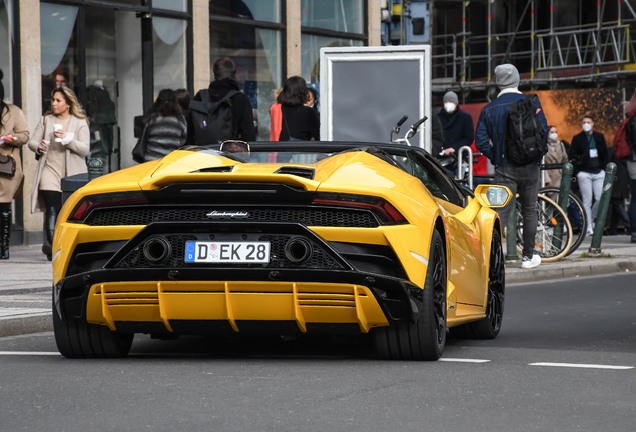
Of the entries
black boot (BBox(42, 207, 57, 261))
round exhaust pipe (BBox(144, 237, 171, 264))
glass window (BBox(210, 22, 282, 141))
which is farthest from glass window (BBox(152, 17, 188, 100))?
round exhaust pipe (BBox(144, 237, 171, 264))

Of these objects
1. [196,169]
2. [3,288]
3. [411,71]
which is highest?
[411,71]

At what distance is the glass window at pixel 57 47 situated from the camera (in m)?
15.4

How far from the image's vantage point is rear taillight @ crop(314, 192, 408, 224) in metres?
5.48

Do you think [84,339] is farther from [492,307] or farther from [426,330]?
[492,307]

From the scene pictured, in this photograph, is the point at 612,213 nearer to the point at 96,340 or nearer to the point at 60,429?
the point at 96,340

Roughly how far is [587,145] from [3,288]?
12.3 m

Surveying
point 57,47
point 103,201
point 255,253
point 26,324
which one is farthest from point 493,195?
point 57,47

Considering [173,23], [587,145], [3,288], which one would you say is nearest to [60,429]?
[3,288]

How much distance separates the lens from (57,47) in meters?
15.6

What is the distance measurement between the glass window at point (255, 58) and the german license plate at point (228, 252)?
1282 cm

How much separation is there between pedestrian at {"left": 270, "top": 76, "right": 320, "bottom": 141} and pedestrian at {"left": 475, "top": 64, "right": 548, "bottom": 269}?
174 centimetres

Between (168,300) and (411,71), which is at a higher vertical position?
(411,71)

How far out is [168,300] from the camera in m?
5.59

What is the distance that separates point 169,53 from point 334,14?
398 cm
